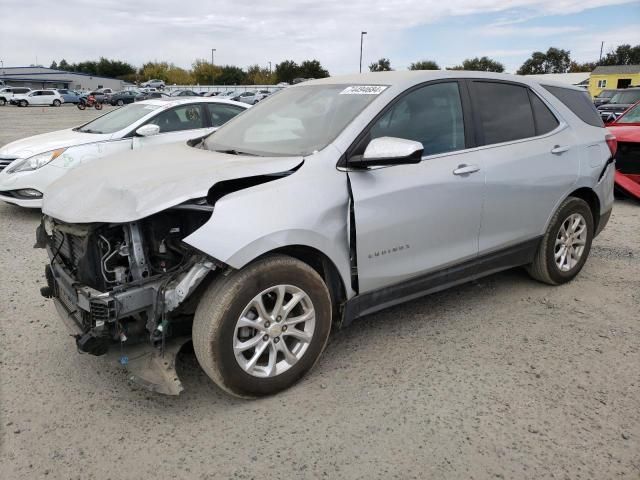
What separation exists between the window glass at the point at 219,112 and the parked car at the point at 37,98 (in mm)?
46116

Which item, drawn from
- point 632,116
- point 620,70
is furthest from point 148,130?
point 620,70

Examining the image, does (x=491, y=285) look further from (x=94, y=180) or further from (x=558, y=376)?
(x=94, y=180)

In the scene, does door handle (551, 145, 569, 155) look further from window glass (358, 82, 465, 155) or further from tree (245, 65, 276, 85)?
tree (245, 65, 276, 85)

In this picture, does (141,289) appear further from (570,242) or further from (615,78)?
(615,78)

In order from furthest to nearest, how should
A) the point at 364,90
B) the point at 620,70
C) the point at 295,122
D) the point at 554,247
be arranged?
the point at 620,70
the point at 554,247
the point at 295,122
the point at 364,90

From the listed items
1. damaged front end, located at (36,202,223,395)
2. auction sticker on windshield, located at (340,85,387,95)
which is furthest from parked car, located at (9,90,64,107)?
damaged front end, located at (36,202,223,395)

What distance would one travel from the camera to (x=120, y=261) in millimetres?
2842

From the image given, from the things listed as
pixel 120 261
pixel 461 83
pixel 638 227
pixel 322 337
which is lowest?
pixel 638 227

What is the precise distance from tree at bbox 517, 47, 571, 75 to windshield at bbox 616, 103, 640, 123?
103m

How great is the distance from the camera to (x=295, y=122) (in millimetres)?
3590

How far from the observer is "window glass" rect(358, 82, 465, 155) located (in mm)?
3336

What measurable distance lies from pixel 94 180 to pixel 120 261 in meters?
0.59

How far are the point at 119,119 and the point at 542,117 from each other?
573 cm

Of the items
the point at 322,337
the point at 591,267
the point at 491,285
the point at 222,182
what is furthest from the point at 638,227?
the point at 222,182
